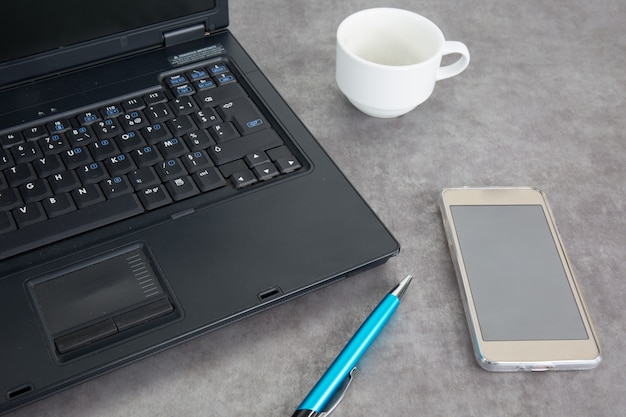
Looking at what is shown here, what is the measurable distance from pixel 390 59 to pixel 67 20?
1.01 ft

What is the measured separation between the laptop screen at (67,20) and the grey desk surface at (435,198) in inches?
5.6

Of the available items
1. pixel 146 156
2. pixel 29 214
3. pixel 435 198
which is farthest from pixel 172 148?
pixel 435 198

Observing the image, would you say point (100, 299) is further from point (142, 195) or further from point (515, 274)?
point (515, 274)

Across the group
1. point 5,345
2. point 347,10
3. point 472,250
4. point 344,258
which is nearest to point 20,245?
point 5,345

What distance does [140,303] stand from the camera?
497 millimetres

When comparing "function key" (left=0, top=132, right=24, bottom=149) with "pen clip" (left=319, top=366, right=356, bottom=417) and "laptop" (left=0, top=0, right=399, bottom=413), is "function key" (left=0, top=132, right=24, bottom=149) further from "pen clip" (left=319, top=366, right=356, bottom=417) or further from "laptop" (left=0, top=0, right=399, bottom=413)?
"pen clip" (left=319, top=366, right=356, bottom=417)

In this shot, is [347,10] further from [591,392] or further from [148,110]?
[591,392]

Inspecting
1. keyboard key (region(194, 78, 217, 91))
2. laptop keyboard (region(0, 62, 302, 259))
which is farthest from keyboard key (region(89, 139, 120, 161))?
keyboard key (region(194, 78, 217, 91))

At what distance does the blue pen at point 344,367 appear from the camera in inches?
18.4

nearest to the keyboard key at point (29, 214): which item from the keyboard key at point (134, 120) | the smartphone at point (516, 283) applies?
the keyboard key at point (134, 120)

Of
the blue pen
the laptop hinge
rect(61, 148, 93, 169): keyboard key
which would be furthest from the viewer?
the laptop hinge

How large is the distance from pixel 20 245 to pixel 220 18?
308 millimetres

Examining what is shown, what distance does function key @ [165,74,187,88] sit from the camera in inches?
25.5

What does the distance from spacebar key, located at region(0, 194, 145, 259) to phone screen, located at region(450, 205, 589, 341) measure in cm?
27
